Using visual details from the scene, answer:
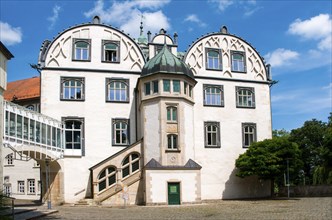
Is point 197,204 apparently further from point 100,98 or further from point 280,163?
point 100,98

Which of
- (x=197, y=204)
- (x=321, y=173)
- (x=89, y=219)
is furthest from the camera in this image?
(x=321, y=173)

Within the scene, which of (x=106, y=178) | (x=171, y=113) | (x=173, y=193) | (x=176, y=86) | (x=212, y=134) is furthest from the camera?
(x=212, y=134)

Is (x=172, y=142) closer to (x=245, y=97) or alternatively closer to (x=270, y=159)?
(x=270, y=159)

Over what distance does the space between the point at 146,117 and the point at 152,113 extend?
0.52 metres

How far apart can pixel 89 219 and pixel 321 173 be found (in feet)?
88.0

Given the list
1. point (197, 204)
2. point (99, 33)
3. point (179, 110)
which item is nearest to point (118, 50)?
point (99, 33)

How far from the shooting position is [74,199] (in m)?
30.1

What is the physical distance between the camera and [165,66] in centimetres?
2955

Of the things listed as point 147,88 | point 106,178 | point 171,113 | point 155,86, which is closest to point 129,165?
point 106,178

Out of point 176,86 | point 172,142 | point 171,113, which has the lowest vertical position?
point 172,142

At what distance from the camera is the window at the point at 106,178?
29297 mm

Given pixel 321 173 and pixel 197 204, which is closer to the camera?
pixel 197 204

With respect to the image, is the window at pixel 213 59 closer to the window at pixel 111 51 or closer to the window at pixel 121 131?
the window at pixel 111 51

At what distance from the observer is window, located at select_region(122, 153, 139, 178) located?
2934cm
